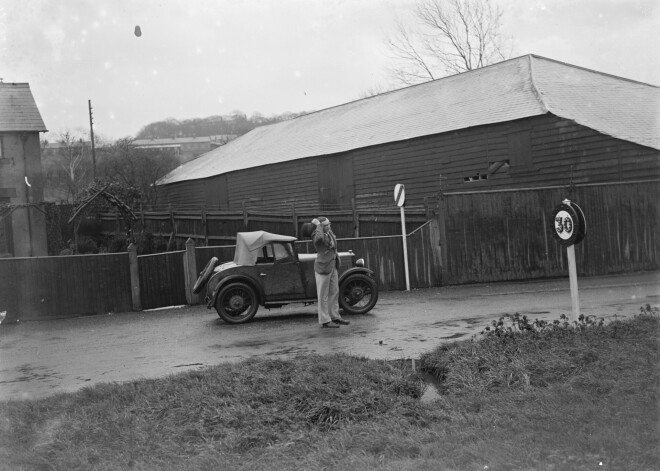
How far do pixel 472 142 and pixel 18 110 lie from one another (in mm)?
22895

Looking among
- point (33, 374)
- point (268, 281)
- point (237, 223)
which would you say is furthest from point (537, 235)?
point (237, 223)

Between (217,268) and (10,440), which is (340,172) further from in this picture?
(10,440)

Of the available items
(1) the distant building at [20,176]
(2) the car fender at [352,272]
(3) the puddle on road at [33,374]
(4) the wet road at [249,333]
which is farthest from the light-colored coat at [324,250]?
(1) the distant building at [20,176]

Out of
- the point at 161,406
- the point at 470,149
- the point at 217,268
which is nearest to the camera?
the point at 161,406

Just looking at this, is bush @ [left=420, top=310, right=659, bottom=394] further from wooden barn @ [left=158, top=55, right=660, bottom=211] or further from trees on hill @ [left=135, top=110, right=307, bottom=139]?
trees on hill @ [left=135, top=110, right=307, bottom=139]

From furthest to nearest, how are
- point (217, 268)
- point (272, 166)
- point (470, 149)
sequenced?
point (272, 166)
point (470, 149)
point (217, 268)

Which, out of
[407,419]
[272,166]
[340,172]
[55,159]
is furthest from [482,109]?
[55,159]

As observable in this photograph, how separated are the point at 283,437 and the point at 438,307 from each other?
884cm

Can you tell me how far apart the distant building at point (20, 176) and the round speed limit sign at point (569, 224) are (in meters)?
29.8

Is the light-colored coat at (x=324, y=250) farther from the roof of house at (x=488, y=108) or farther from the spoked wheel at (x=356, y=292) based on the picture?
the roof of house at (x=488, y=108)

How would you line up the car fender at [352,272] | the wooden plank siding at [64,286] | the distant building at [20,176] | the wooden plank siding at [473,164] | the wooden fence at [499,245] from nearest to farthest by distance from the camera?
the car fender at [352,272], the wooden plank siding at [64,286], the wooden fence at [499,245], the wooden plank siding at [473,164], the distant building at [20,176]

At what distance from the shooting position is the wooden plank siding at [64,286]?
15.4m

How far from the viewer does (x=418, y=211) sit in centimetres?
2439

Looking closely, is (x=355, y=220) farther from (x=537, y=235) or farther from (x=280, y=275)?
(x=280, y=275)
